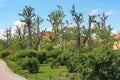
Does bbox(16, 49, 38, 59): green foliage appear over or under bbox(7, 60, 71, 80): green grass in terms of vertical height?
over

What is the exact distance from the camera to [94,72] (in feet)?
73.4

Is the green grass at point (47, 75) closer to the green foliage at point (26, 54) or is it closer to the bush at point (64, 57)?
the bush at point (64, 57)

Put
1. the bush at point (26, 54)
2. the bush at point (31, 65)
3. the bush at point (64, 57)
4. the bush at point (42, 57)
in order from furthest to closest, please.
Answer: the bush at point (42, 57)
the bush at point (26, 54)
the bush at point (64, 57)
the bush at point (31, 65)

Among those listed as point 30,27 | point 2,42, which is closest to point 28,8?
point 30,27

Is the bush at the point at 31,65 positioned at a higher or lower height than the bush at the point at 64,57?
lower

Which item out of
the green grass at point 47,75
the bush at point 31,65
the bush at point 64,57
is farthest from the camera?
the bush at point 64,57

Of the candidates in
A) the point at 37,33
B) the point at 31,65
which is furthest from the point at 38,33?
the point at 31,65

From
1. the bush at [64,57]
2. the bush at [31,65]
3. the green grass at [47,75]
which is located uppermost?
the bush at [64,57]

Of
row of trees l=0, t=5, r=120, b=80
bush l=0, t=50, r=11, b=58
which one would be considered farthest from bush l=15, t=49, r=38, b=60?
bush l=0, t=50, r=11, b=58

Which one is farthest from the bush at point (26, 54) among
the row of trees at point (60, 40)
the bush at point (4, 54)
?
the bush at point (4, 54)

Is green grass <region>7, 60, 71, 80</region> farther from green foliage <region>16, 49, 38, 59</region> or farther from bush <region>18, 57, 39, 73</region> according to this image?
green foliage <region>16, 49, 38, 59</region>

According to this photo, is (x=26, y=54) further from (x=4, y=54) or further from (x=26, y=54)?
(x=4, y=54)

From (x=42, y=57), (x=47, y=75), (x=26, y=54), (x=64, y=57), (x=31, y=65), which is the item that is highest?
(x=26, y=54)

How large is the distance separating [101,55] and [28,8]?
47.7 meters
